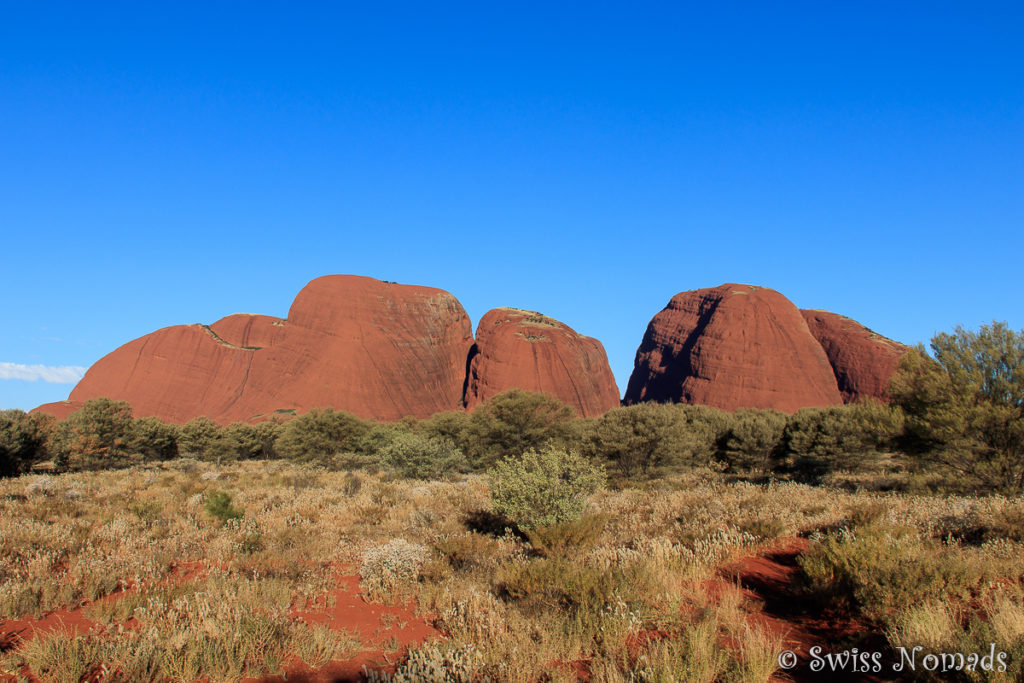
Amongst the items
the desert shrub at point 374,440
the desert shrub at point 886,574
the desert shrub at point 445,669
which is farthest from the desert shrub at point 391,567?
the desert shrub at point 374,440

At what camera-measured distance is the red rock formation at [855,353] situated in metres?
74.2

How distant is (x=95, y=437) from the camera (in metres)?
29.5

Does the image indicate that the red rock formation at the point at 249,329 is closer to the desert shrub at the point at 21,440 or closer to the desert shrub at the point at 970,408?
the desert shrub at the point at 21,440

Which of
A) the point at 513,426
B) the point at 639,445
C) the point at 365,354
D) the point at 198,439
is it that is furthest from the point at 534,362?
the point at 639,445

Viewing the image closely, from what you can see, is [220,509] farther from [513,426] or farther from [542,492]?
[513,426]

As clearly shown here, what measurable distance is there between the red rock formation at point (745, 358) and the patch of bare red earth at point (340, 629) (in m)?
73.0

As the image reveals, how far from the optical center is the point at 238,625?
4844 mm

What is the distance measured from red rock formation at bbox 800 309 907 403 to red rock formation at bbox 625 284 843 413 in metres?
3.28

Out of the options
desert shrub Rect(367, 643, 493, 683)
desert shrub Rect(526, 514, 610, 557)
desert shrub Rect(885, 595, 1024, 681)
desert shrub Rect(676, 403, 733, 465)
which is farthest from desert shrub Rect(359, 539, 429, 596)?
desert shrub Rect(676, 403, 733, 465)

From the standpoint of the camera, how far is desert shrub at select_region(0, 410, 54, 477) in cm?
2362

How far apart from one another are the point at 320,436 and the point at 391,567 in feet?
105

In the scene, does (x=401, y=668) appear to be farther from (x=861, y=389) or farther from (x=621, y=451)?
(x=861, y=389)

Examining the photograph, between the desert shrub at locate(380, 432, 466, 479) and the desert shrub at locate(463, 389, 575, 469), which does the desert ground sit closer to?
Answer: the desert shrub at locate(380, 432, 466, 479)

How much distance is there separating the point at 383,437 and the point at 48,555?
1099 inches
